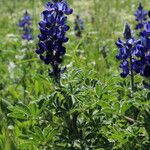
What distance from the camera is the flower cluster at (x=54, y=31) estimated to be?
251 cm

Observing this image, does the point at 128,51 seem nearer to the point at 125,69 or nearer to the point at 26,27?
the point at 125,69

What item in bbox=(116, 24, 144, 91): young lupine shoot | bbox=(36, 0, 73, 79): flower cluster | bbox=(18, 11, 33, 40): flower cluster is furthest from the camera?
bbox=(18, 11, 33, 40): flower cluster

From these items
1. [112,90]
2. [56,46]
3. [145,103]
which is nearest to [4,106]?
[56,46]

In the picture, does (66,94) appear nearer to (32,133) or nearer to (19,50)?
(32,133)

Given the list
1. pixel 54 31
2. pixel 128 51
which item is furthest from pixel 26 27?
pixel 128 51

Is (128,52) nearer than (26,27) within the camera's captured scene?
Yes

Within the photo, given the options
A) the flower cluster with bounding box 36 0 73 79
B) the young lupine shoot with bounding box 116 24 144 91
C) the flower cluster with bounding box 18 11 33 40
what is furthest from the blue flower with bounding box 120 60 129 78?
the flower cluster with bounding box 18 11 33 40

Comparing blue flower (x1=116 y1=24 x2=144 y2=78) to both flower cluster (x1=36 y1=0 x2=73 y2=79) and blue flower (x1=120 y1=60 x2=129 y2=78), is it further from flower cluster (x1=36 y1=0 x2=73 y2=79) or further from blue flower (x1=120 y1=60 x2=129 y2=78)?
flower cluster (x1=36 y1=0 x2=73 y2=79)

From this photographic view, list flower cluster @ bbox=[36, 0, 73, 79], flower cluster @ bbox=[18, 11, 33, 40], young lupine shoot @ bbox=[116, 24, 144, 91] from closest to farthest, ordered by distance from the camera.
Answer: young lupine shoot @ bbox=[116, 24, 144, 91]
flower cluster @ bbox=[36, 0, 73, 79]
flower cluster @ bbox=[18, 11, 33, 40]

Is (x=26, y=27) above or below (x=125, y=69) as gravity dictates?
above

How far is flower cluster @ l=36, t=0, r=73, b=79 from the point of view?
2508mm

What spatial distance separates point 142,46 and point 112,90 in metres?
0.28

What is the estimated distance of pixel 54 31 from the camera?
2506 millimetres

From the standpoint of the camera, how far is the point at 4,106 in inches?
135
